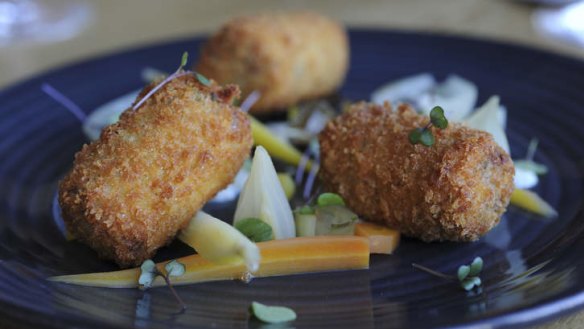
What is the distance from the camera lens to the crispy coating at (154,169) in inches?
105

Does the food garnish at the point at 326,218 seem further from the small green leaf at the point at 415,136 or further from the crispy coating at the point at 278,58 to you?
the crispy coating at the point at 278,58

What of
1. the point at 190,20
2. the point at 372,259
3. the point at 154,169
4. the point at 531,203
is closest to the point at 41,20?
the point at 190,20

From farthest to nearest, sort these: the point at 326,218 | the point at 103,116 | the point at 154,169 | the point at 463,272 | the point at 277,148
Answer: the point at 103,116, the point at 277,148, the point at 326,218, the point at 154,169, the point at 463,272

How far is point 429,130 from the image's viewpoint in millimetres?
2881

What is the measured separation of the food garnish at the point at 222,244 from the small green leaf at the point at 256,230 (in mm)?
135

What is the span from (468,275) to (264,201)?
0.81 metres

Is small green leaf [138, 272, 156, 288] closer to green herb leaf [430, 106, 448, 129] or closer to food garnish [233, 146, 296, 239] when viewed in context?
food garnish [233, 146, 296, 239]


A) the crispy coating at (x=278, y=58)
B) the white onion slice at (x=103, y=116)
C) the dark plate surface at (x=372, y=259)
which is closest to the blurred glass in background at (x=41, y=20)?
the dark plate surface at (x=372, y=259)

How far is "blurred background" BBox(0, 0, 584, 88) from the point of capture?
17.9 ft

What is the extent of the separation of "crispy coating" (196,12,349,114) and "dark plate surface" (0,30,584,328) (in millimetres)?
235

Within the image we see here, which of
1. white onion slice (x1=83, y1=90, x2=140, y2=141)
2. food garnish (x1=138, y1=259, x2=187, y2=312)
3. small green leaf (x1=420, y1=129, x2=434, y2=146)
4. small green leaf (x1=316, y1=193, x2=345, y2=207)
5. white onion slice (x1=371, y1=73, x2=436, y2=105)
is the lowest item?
food garnish (x1=138, y1=259, x2=187, y2=312)

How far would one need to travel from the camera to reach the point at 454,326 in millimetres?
2178

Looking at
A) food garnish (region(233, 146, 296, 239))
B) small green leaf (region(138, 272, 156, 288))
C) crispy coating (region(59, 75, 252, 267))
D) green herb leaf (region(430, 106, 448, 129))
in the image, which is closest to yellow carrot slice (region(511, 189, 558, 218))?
green herb leaf (region(430, 106, 448, 129))

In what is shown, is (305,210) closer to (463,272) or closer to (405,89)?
(463,272)
